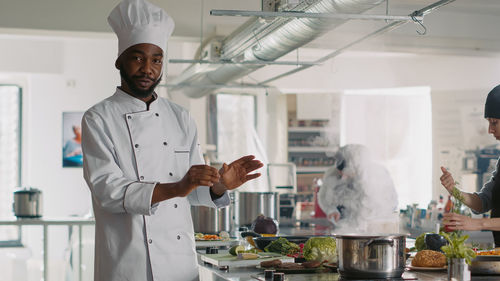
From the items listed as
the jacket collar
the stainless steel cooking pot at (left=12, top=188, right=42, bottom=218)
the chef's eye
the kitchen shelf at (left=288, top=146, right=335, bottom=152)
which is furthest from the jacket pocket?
the kitchen shelf at (left=288, top=146, right=335, bottom=152)

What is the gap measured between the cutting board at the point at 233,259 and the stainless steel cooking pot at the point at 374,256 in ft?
2.13

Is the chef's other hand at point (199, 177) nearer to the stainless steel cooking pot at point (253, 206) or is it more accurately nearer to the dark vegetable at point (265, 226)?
the dark vegetable at point (265, 226)

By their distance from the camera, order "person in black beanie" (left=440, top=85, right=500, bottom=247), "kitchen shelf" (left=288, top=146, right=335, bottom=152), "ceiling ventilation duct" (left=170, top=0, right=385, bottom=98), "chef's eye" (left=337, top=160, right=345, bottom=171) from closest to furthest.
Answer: "person in black beanie" (left=440, top=85, right=500, bottom=247) → "ceiling ventilation duct" (left=170, top=0, right=385, bottom=98) → "chef's eye" (left=337, top=160, right=345, bottom=171) → "kitchen shelf" (left=288, top=146, right=335, bottom=152)

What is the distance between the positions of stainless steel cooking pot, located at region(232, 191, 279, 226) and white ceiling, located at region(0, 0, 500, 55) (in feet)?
6.81

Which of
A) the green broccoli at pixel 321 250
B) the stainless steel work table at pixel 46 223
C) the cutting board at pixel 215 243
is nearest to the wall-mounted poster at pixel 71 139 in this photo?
the stainless steel work table at pixel 46 223

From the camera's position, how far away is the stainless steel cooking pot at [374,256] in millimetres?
2154

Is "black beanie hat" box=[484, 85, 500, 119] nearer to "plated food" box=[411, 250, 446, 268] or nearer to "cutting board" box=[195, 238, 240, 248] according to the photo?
"plated food" box=[411, 250, 446, 268]

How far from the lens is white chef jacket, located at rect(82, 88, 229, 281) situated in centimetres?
222

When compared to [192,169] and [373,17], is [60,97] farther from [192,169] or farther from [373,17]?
[192,169]

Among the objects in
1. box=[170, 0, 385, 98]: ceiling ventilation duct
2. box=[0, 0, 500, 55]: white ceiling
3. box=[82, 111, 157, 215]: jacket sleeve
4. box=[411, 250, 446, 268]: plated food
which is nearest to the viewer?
box=[82, 111, 157, 215]: jacket sleeve

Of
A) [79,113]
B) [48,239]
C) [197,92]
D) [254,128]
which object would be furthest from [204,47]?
[79,113]

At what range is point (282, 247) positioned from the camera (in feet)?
9.90

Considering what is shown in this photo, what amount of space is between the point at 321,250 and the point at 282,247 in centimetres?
39

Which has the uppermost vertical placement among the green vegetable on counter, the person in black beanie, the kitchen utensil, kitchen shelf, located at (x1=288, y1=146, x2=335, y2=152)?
kitchen shelf, located at (x1=288, y1=146, x2=335, y2=152)
